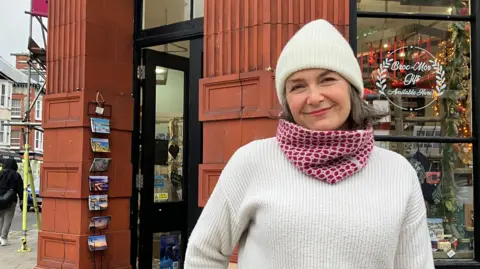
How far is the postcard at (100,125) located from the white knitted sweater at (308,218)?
10.2ft

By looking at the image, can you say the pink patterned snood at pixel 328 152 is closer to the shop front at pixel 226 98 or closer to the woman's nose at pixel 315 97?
the woman's nose at pixel 315 97

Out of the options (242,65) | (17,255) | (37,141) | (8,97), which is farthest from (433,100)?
(37,141)

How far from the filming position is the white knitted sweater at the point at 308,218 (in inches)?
52.2

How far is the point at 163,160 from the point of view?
17.4 ft

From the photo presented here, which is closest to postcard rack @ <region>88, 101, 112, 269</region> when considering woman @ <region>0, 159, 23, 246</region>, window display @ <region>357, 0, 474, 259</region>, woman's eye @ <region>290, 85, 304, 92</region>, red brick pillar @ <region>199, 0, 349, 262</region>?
red brick pillar @ <region>199, 0, 349, 262</region>

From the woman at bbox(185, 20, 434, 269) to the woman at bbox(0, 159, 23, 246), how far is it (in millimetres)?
9333

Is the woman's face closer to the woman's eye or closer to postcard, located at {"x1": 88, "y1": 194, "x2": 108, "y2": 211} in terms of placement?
the woman's eye

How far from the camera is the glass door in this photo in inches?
200

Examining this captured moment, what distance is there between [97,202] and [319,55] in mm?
3518

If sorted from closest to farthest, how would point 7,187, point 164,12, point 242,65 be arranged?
point 242,65 → point 164,12 → point 7,187

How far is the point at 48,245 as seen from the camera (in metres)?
4.57

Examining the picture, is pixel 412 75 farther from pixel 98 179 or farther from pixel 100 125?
pixel 98 179

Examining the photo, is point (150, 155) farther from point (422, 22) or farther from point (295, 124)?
point (295, 124)

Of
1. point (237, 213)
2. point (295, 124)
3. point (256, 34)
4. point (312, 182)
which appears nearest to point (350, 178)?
point (312, 182)
